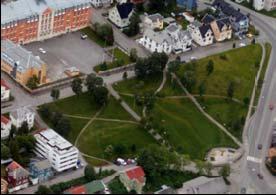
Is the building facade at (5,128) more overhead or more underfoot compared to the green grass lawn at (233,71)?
more overhead

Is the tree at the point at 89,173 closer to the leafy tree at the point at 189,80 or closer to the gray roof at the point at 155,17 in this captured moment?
the leafy tree at the point at 189,80

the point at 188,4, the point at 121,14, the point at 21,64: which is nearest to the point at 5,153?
the point at 21,64

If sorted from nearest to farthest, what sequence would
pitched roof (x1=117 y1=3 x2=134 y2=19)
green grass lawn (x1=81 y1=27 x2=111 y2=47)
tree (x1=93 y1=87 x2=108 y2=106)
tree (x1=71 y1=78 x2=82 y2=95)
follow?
tree (x1=93 y1=87 x2=108 y2=106)
tree (x1=71 y1=78 x2=82 y2=95)
green grass lawn (x1=81 y1=27 x2=111 y2=47)
pitched roof (x1=117 y1=3 x2=134 y2=19)

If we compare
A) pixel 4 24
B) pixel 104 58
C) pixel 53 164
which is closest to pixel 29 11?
pixel 4 24

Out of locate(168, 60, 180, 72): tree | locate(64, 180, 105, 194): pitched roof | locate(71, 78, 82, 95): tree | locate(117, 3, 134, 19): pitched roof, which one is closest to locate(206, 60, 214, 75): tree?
locate(168, 60, 180, 72): tree

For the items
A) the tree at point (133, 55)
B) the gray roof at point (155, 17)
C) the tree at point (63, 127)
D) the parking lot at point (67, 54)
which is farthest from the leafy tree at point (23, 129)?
the gray roof at point (155, 17)

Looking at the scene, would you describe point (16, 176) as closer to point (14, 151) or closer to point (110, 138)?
point (14, 151)

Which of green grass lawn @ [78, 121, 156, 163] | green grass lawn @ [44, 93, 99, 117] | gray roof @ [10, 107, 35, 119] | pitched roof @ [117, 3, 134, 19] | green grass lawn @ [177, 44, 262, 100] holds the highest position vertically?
gray roof @ [10, 107, 35, 119]

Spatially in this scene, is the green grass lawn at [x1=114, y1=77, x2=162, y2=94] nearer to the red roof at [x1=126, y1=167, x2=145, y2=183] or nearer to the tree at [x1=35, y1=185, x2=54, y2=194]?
the red roof at [x1=126, y1=167, x2=145, y2=183]
